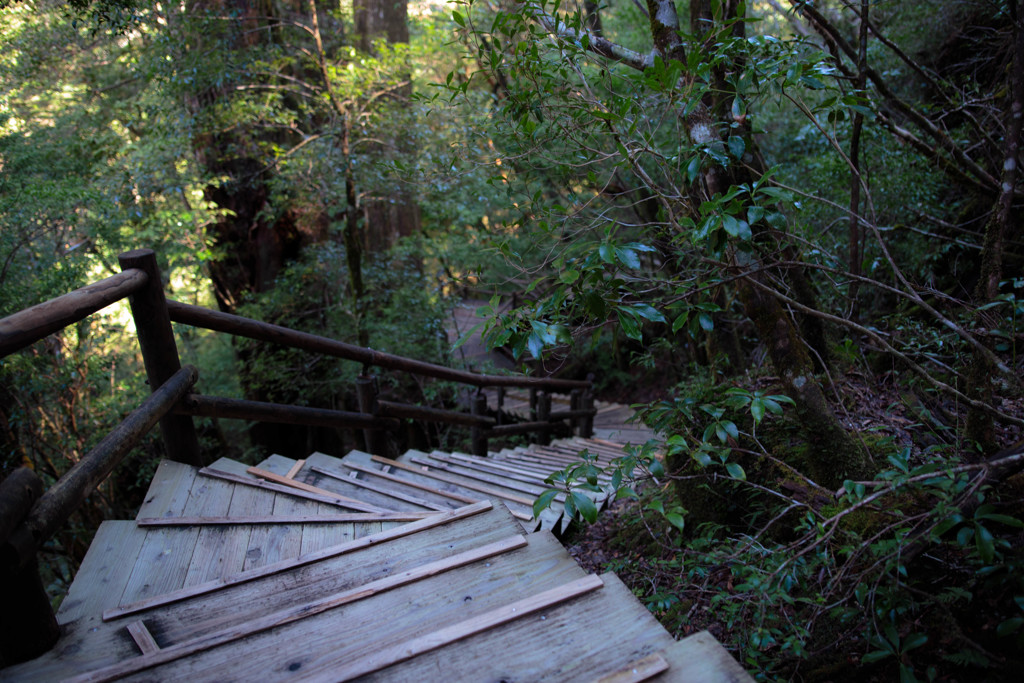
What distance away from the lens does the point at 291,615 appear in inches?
62.6

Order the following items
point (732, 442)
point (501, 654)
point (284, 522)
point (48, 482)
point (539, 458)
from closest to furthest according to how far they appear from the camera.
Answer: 1. point (501, 654)
2. point (284, 522)
3. point (732, 442)
4. point (539, 458)
5. point (48, 482)

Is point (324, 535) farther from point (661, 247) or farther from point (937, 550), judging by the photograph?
point (661, 247)

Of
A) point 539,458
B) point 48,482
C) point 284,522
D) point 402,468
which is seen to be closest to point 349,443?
point 48,482

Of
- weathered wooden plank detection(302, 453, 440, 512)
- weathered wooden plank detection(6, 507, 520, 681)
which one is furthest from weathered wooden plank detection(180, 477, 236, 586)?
weathered wooden plank detection(302, 453, 440, 512)

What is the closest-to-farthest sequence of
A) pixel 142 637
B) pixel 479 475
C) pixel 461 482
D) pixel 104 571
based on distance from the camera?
pixel 142 637 → pixel 104 571 → pixel 461 482 → pixel 479 475

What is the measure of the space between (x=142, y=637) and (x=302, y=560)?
0.49 metres

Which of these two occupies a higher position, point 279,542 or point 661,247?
point 661,247

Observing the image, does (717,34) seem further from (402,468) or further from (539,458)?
(539,458)

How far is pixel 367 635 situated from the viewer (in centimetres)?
152

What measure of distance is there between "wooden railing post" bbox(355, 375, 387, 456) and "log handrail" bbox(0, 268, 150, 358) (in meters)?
1.58

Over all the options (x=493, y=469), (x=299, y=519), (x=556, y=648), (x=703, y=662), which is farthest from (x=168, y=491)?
(x=493, y=469)

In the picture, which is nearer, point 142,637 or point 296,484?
point 142,637

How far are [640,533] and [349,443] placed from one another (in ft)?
23.1

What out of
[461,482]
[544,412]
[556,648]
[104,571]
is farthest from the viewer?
[544,412]
